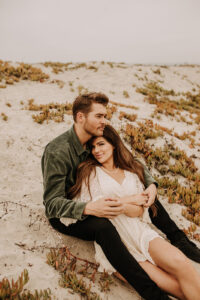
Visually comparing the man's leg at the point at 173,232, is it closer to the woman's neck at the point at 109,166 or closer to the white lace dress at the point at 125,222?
the white lace dress at the point at 125,222

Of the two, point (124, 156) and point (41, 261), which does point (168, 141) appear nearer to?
point (124, 156)

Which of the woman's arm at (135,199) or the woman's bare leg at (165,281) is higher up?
the woman's arm at (135,199)

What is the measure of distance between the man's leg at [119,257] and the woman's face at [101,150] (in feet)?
3.81

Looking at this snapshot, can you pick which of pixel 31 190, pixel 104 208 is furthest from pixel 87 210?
pixel 31 190

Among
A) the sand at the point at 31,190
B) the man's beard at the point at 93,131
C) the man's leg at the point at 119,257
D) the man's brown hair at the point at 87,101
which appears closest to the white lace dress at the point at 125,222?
the man's leg at the point at 119,257

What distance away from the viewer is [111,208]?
115 inches

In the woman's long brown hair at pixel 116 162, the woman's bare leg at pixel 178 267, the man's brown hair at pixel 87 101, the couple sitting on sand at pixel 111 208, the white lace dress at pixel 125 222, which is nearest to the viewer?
the woman's bare leg at pixel 178 267

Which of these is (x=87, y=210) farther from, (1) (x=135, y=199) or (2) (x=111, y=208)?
(1) (x=135, y=199)

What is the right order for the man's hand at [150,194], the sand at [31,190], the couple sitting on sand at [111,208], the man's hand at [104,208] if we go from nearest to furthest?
the couple sitting on sand at [111,208] → the man's hand at [104,208] → the sand at [31,190] → the man's hand at [150,194]

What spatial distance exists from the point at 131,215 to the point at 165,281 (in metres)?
0.93

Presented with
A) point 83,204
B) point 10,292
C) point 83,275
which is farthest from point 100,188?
point 10,292

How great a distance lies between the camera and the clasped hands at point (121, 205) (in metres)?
2.95

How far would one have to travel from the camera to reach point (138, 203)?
3.38 metres

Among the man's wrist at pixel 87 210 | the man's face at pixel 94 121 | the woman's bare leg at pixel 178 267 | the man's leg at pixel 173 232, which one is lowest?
the man's leg at pixel 173 232
